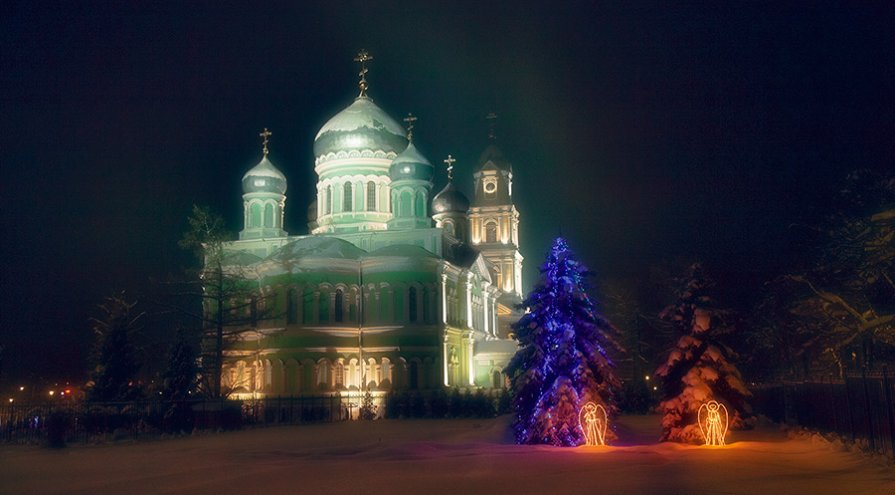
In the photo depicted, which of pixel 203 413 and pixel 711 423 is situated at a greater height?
pixel 203 413

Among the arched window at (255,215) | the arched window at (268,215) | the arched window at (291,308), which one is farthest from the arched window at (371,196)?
the arched window at (291,308)

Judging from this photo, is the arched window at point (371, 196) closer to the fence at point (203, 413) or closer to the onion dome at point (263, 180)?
the onion dome at point (263, 180)

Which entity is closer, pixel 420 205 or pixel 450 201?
pixel 420 205

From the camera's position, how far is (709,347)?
21.9m

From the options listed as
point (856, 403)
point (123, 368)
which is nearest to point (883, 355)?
point (856, 403)

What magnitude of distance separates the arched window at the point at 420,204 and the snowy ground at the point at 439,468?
22297 millimetres

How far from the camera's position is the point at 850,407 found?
59.4ft

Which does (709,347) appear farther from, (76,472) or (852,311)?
(76,472)

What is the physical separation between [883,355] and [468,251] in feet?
97.7

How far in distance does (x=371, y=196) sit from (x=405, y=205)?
3461 millimetres

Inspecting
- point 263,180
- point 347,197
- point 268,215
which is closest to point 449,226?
point 347,197

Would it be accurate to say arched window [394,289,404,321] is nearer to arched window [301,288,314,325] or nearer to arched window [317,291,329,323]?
arched window [317,291,329,323]

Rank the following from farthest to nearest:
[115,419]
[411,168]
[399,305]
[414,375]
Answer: [411,168], [399,305], [414,375], [115,419]

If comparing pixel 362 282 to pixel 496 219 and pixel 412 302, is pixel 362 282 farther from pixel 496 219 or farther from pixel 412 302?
pixel 496 219
